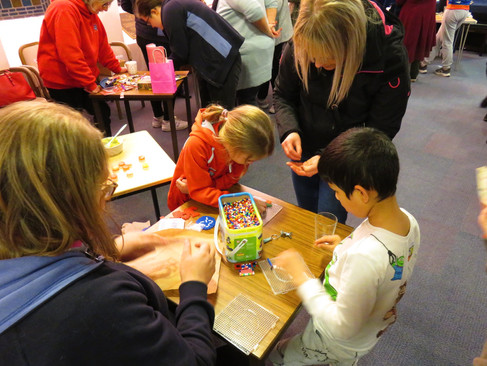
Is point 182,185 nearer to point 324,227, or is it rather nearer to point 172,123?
point 324,227

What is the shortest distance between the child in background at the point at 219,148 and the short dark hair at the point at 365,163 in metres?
0.59

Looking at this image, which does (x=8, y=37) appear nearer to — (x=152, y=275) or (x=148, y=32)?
(x=148, y=32)

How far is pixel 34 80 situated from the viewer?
3.27 meters

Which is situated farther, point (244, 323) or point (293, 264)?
point (293, 264)

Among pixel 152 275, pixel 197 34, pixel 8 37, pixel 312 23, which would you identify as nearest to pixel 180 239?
pixel 152 275

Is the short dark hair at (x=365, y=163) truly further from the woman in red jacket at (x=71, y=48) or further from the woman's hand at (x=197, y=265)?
the woman in red jacket at (x=71, y=48)

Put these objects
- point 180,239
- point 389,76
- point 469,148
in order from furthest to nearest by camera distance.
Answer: point 469,148, point 389,76, point 180,239

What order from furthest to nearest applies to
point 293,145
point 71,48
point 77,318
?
point 71,48, point 293,145, point 77,318

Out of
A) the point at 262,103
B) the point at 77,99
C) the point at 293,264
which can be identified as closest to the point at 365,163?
the point at 293,264

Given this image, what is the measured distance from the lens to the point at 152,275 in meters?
1.22

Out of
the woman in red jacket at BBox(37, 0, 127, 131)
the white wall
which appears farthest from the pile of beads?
the white wall

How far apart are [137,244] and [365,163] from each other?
0.84 m

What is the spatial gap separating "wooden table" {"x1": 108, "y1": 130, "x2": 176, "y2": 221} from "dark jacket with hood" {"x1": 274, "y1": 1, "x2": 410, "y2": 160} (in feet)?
2.36

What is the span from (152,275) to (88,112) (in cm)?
263
